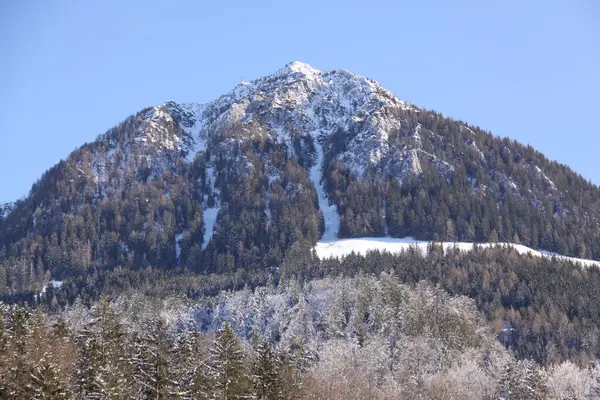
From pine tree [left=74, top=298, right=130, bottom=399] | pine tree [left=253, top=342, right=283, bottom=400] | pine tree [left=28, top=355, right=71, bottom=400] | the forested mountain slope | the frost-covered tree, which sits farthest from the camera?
the frost-covered tree

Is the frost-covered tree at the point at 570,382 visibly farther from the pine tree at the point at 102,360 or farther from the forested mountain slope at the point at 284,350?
the pine tree at the point at 102,360

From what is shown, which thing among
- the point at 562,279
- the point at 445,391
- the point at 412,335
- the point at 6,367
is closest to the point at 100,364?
the point at 6,367

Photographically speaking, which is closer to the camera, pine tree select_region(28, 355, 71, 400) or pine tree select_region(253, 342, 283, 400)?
pine tree select_region(28, 355, 71, 400)

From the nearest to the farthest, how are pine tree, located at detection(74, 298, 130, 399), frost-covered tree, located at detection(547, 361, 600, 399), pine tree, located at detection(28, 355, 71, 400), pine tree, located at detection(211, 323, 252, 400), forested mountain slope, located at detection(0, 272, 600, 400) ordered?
1. pine tree, located at detection(28, 355, 71, 400)
2. pine tree, located at detection(74, 298, 130, 399)
3. forested mountain slope, located at detection(0, 272, 600, 400)
4. pine tree, located at detection(211, 323, 252, 400)
5. frost-covered tree, located at detection(547, 361, 600, 399)

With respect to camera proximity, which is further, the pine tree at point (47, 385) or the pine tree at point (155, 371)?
the pine tree at point (155, 371)

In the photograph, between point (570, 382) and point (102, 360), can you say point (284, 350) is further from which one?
point (570, 382)

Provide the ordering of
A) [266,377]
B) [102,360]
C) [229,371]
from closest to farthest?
[229,371] < [102,360] < [266,377]

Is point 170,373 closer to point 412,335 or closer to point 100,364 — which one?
point 100,364


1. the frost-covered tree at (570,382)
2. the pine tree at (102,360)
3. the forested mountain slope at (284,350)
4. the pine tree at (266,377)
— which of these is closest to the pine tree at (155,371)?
the forested mountain slope at (284,350)

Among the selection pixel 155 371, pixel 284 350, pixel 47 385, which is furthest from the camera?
pixel 284 350

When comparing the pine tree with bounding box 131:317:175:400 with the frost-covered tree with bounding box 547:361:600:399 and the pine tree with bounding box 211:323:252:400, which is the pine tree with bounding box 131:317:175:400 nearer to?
the pine tree with bounding box 211:323:252:400

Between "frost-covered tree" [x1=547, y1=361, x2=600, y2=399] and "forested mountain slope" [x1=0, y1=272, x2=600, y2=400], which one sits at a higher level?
"forested mountain slope" [x1=0, y1=272, x2=600, y2=400]

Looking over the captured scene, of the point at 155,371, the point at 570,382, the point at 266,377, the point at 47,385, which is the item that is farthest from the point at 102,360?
the point at 570,382

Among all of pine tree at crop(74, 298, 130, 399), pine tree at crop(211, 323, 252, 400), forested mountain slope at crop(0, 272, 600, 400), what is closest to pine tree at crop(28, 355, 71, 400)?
forested mountain slope at crop(0, 272, 600, 400)
